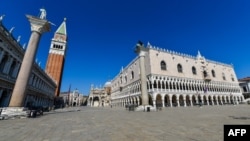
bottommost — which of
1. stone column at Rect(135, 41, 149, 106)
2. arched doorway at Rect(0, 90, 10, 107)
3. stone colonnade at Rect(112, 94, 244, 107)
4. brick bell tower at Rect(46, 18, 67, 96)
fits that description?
arched doorway at Rect(0, 90, 10, 107)

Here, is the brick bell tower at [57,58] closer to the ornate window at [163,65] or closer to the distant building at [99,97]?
the distant building at [99,97]

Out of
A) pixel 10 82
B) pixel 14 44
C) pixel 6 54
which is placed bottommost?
pixel 10 82

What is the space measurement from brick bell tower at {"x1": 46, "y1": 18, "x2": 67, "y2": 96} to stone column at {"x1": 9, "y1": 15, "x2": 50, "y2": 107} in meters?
49.3

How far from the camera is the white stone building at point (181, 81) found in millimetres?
34688

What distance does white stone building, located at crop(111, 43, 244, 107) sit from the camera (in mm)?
34688

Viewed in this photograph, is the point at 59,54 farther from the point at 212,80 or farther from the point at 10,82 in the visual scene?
the point at 212,80

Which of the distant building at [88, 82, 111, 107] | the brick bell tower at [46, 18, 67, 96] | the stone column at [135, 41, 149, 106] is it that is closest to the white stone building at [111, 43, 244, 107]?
the stone column at [135, 41, 149, 106]

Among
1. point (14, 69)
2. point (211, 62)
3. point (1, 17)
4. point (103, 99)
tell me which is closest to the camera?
point (1, 17)

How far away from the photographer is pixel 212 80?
149ft

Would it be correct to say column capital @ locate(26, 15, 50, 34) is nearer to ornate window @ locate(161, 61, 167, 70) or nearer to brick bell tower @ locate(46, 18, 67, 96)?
ornate window @ locate(161, 61, 167, 70)

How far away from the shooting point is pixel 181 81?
38.1 meters

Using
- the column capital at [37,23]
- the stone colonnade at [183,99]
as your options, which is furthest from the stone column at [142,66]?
the column capital at [37,23]

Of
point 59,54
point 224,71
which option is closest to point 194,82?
point 224,71

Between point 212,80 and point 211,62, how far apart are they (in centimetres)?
785
